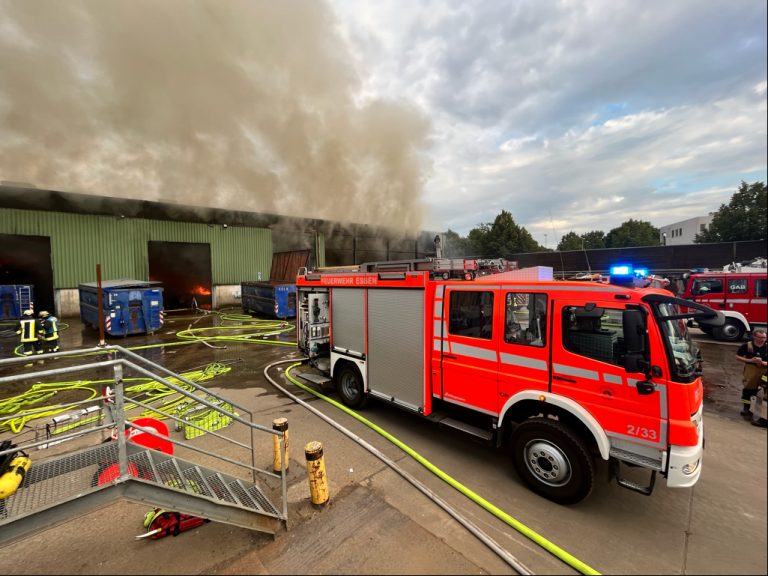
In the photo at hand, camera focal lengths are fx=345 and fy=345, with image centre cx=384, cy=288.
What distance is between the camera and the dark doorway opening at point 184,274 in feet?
71.3

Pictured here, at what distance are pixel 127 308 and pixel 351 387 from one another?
1128cm

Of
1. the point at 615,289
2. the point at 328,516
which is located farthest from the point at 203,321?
the point at 615,289

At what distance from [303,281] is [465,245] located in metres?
58.0

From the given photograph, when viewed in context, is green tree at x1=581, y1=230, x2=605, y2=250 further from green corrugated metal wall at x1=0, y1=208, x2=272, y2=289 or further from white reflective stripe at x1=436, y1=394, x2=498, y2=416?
white reflective stripe at x1=436, y1=394, x2=498, y2=416

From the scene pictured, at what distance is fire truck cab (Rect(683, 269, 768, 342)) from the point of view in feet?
36.5

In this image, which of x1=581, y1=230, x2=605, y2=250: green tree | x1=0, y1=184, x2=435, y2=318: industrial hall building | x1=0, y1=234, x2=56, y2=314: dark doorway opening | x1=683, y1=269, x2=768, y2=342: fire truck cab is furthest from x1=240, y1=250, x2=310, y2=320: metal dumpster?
x1=581, y1=230, x2=605, y2=250: green tree

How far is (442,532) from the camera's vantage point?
3.21 meters

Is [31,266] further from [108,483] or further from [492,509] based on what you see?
[492,509]

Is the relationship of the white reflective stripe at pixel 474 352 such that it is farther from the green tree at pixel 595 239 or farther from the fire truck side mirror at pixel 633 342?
the green tree at pixel 595 239

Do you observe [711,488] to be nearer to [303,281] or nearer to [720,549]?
[720,549]

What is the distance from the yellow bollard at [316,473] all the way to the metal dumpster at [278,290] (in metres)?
13.7

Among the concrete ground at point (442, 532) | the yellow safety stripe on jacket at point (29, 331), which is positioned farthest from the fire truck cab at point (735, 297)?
the yellow safety stripe on jacket at point (29, 331)

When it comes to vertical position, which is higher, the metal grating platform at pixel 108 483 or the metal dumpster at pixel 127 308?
the metal dumpster at pixel 127 308

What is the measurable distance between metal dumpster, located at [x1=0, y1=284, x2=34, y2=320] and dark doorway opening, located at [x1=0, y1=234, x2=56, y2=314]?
1211 millimetres
